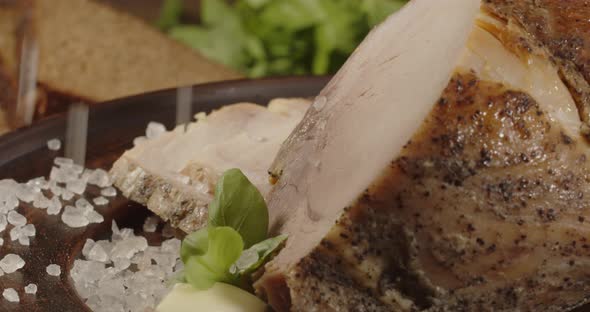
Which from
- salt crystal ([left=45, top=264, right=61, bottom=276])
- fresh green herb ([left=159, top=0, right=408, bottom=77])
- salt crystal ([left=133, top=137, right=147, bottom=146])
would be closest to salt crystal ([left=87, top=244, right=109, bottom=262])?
salt crystal ([left=45, top=264, right=61, bottom=276])

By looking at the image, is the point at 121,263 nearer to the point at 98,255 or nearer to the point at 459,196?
the point at 98,255

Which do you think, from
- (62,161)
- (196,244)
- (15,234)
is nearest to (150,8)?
(62,161)

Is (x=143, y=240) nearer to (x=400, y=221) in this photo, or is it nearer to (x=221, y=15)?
(x=400, y=221)

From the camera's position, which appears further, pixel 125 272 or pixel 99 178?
pixel 99 178

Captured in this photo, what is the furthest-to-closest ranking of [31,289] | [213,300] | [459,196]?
[31,289], [213,300], [459,196]

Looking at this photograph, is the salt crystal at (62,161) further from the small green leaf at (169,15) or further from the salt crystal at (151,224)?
the small green leaf at (169,15)

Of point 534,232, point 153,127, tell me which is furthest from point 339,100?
point 153,127

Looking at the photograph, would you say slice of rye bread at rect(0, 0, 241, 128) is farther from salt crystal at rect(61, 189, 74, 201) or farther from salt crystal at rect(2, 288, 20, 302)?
salt crystal at rect(2, 288, 20, 302)
